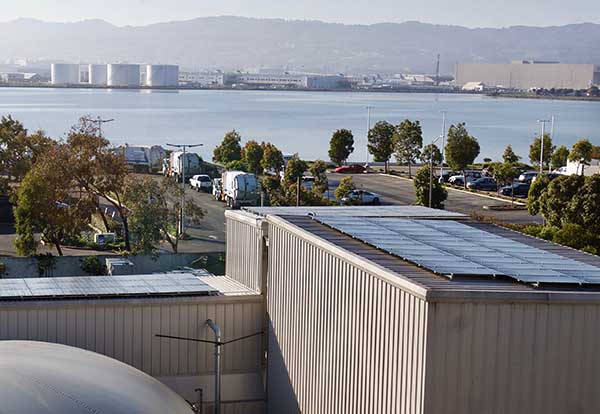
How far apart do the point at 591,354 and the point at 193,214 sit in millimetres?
14778

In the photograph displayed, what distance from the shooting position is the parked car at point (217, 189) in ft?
94.2

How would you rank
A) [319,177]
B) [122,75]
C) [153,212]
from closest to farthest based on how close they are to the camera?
[153,212] < [319,177] < [122,75]

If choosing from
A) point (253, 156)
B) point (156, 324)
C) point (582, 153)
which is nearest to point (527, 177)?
point (582, 153)

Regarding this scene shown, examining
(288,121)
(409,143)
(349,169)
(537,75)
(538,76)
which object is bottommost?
(288,121)

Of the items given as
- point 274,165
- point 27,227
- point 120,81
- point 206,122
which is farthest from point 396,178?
point 120,81

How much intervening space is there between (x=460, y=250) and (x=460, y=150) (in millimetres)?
25306

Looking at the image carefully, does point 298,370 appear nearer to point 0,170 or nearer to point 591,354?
point 591,354

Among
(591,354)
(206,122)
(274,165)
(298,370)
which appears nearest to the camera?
(591,354)

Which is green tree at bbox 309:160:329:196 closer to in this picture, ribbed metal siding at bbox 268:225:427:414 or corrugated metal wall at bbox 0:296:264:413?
corrugated metal wall at bbox 0:296:264:413

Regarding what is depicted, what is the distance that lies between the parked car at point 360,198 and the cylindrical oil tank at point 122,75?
492 ft

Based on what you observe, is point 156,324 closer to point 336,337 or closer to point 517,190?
point 336,337

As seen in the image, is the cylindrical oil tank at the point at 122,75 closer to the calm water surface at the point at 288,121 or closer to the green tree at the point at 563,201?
the calm water surface at the point at 288,121

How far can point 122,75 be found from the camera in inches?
6944

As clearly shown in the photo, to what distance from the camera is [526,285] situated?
268 inches
